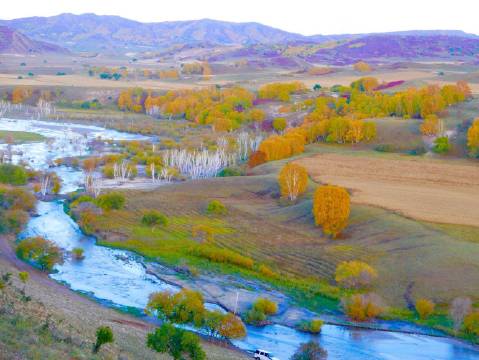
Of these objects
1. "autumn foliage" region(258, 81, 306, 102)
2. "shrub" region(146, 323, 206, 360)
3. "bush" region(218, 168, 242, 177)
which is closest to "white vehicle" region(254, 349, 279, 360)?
"shrub" region(146, 323, 206, 360)

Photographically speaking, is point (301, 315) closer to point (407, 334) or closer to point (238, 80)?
point (407, 334)

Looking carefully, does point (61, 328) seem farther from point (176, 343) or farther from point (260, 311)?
point (260, 311)

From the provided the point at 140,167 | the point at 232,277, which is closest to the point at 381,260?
the point at 232,277

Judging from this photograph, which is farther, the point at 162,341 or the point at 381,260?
the point at 381,260

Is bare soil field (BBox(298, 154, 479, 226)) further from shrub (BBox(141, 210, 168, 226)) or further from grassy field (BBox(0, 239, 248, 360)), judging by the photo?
grassy field (BBox(0, 239, 248, 360))

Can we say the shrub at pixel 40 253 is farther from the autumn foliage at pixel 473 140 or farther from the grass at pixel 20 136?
the autumn foliage at pixel 473 140

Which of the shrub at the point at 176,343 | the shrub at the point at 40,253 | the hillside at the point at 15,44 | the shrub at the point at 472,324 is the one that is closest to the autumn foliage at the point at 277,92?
the shrub at the point at 40,253
